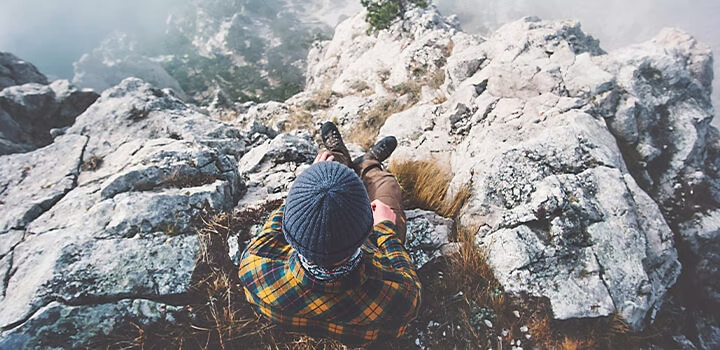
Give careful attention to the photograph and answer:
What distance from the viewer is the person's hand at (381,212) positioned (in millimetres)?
3307

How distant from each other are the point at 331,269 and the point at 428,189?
9.47 feet

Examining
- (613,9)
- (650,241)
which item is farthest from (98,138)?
(613,9)

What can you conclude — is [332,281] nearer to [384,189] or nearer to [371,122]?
[384,189]

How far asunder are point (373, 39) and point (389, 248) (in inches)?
808

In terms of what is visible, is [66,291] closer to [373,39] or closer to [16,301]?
[16,301]

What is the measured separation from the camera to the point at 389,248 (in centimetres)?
285

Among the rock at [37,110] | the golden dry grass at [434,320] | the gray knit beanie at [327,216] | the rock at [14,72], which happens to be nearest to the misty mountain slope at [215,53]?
the rock at [14,72]

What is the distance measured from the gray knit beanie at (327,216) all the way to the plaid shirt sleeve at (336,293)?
0.48m

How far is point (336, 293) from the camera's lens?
2.21 m

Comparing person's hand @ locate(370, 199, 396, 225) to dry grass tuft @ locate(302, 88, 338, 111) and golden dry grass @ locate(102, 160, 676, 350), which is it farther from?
dry grass tuft @ locate(302, 88, 338, 111)

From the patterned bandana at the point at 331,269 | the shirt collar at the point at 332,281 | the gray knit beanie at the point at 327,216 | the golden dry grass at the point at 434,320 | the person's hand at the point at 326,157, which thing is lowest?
the golden dry grass at the point at 434,320

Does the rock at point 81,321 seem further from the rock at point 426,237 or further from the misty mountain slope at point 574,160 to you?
the misty mountain slope at point 574,160

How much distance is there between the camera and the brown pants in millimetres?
3520

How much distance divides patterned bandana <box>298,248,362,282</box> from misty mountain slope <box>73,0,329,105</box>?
42353 millimetres
